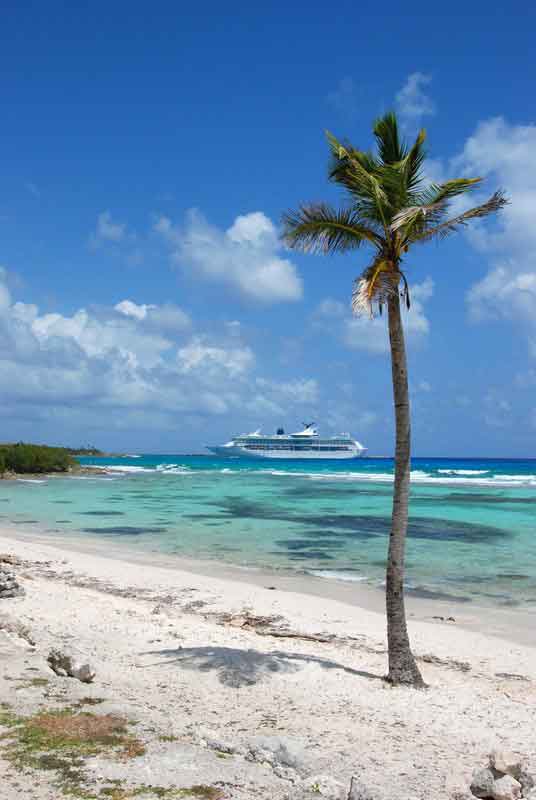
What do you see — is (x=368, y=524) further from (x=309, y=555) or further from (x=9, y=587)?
(x=9, y=587)

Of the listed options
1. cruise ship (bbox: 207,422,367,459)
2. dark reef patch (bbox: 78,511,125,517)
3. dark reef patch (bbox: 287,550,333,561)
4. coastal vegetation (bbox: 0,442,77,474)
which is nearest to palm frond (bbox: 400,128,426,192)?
dark reef patch (bbox: 287,550,333,561)

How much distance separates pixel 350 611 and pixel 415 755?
672 centimetres

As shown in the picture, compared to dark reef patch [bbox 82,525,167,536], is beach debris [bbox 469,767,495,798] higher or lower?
higher

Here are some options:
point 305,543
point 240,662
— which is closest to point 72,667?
point 240,662

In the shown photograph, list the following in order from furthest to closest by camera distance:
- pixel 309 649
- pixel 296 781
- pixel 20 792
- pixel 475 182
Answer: pixel 309 649 < pixel 475 182 < pixel 296 781 < pixel 20 792

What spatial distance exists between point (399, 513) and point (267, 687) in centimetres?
267

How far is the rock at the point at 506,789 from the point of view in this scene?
489 centimetres

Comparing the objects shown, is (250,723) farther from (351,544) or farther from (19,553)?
(351,544)

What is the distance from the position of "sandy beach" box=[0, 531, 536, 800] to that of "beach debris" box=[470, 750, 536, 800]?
0.91 feet

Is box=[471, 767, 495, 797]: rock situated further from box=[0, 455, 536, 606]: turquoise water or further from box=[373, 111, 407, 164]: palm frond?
box=[0, 455, 536, 606]: turquoise water

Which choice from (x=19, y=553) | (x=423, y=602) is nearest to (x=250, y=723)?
(x=423, y=602)

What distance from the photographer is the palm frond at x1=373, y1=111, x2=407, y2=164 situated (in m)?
8.58

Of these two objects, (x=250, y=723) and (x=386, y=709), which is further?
(x=386, y=709)

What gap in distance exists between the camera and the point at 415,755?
6.00m
